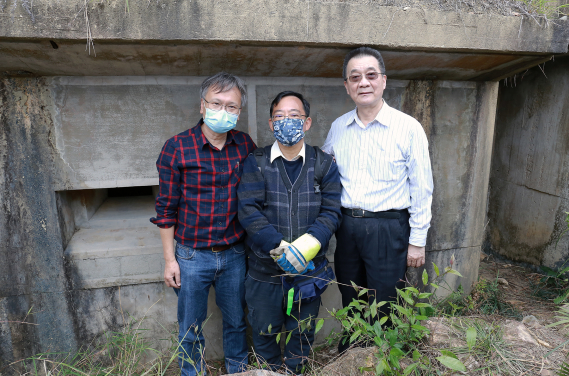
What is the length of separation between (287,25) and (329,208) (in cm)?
112

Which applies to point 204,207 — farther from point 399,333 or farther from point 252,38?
point 399,333

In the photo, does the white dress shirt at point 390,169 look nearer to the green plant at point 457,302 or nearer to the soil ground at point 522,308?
the soil ground at point 522,308

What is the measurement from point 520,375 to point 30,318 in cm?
313

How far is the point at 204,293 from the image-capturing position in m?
2.28

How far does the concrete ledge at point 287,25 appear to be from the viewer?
1896 millimetres

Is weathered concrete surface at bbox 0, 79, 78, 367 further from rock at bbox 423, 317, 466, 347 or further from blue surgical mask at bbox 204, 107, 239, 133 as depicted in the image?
rock at bbox 423, 317, 466, 347

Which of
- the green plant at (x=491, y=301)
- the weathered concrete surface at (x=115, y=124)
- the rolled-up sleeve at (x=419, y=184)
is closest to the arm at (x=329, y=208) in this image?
the rolled-up sleeve at (x=419, y=184)

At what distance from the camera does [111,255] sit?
8.67ft

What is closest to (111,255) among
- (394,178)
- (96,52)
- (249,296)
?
(249,296)

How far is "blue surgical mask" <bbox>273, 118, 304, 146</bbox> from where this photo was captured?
2.00 meters

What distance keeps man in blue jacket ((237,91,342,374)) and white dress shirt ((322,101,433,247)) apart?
154mm

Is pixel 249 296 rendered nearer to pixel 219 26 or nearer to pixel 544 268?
pixel 219 26

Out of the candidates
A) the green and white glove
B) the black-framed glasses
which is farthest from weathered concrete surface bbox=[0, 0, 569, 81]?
the green and white glove

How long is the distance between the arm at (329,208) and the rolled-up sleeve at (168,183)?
83cm
